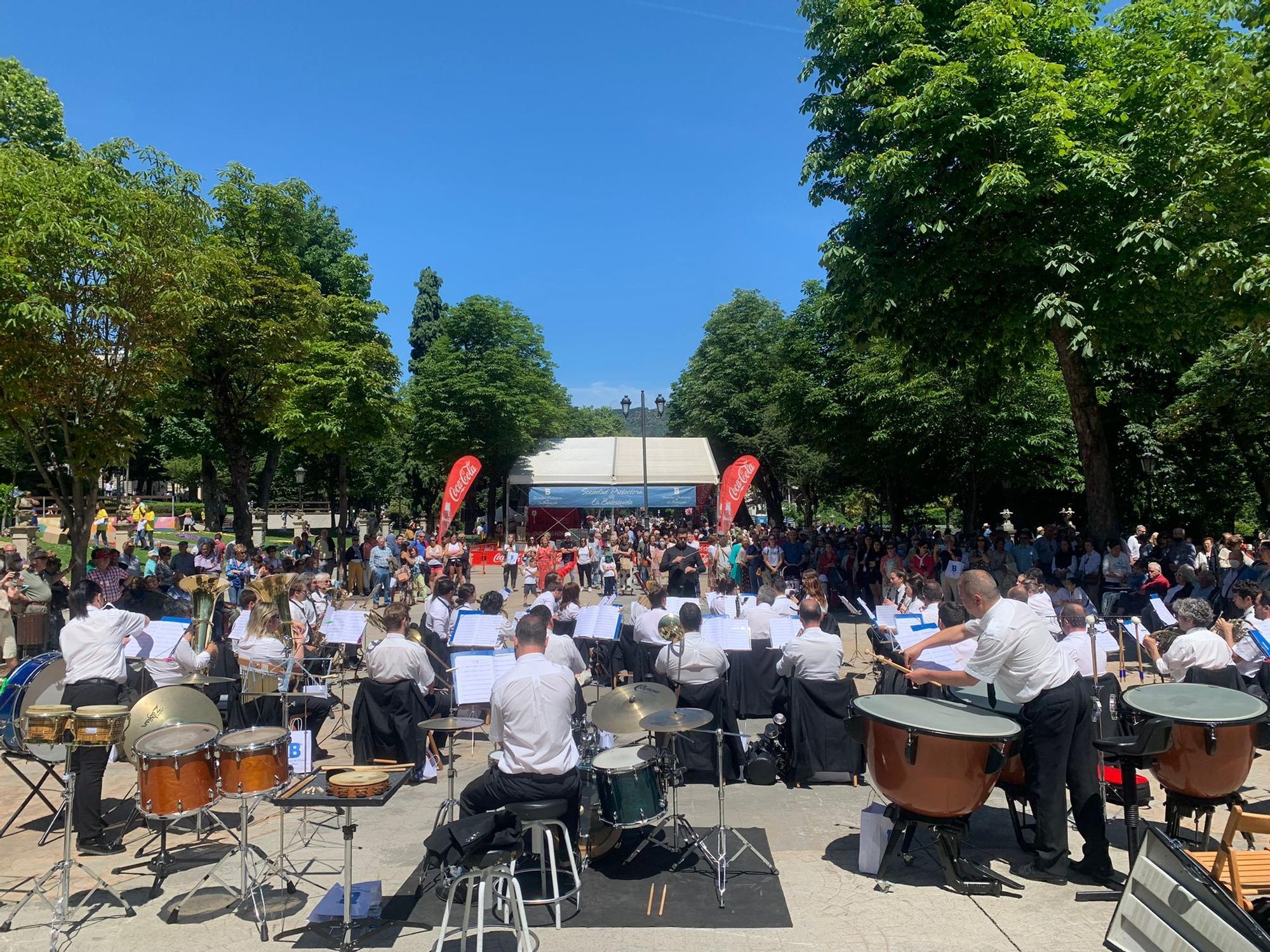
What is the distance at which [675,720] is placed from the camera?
213 inches

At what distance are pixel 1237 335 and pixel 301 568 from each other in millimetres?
21150

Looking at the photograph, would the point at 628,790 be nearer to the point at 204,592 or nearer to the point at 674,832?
the point at 674,832

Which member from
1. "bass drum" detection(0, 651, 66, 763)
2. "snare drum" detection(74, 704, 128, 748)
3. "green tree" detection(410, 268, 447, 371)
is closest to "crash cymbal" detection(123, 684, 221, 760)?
"snare drum" detection(74, 704, 128, 748)

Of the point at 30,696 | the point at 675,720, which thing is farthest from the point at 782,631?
the point at 30,696

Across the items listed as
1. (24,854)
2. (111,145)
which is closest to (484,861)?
(24,854)

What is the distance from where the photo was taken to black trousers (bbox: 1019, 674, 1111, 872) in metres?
5.52

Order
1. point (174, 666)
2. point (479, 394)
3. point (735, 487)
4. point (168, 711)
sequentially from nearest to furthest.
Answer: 1. point (168, 711)
2. point (174, 666)
3. point (735, 487)
4. point (479, 394)

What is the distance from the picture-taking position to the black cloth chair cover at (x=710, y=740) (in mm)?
7664

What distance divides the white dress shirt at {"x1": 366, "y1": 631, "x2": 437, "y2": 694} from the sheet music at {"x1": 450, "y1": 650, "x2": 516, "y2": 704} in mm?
660

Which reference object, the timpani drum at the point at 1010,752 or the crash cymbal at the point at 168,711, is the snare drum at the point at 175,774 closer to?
the crash cymbal at the point at 168,711

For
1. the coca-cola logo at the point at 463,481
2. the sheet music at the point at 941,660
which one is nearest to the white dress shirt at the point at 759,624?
the sheet music at the point at 941,660

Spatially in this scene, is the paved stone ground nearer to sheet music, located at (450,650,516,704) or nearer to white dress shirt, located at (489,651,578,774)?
white dress shirt, located at (489,651,578,774)

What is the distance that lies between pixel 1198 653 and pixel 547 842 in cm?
556

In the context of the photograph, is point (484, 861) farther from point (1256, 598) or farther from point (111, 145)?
point (111, 145)
